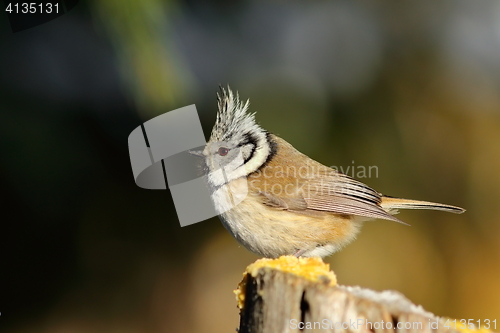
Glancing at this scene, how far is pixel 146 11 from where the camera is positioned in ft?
8.43

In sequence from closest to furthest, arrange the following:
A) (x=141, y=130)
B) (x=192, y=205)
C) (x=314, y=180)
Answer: (x=314, y=180) → (x=192, y=205) → (x=141, y=130)

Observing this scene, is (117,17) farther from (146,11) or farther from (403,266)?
(403,266)

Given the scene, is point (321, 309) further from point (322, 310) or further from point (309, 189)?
point (309, 189)

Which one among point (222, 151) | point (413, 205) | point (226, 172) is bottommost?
point (413, 205)

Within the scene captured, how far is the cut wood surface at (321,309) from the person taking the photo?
1.36 meters

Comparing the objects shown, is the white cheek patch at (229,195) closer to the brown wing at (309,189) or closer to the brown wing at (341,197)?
the brown wing at (309,189)

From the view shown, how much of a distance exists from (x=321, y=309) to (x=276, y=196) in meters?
1.67

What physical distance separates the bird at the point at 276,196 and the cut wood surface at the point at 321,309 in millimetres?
1392

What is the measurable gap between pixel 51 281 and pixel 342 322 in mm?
3628

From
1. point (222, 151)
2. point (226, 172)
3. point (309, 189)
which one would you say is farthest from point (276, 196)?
point (222, 151)

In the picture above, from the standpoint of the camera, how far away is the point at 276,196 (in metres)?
3.02

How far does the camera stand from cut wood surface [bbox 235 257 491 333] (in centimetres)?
136

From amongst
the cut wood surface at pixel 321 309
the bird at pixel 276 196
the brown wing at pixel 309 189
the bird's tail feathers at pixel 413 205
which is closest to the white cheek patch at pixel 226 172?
the bird at pixel 276 196

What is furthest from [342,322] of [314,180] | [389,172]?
[389,172]
